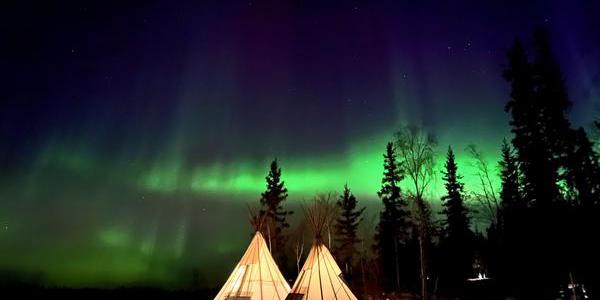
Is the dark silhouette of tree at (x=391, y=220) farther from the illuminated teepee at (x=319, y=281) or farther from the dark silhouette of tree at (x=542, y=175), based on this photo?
the illuminated teepee at (x=319, y=281)

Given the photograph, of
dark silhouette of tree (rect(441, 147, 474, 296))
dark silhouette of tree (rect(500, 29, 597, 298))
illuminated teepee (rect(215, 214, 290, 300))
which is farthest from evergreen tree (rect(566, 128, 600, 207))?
illuminated teepee (rect(215, 214, 290, 300))

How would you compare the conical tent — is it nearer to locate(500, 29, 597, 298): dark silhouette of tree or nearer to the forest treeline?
the forest treeline

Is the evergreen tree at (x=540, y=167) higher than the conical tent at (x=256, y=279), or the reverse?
the evergreen tree at (x=540, y=167)

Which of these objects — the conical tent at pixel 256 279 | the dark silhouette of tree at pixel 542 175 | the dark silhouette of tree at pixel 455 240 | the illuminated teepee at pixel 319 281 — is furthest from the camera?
the dark silhouette of tree at pixel 455 240

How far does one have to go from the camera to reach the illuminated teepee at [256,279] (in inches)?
612

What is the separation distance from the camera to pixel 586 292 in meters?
20.3

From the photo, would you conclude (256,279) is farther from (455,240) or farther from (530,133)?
(455,240)

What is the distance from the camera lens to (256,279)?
1588cm

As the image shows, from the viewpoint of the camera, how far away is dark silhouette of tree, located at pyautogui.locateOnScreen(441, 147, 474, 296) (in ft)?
110

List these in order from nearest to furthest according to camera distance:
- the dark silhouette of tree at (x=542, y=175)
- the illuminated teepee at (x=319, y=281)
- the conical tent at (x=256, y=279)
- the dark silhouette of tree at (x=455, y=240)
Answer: the illuminated teepee at (x=319, y=281), the conical tent at (x=256, y=279), the dark silhouette of tree at (x=542, y=175), the dark silhouette of tree at (x=455, y=240)

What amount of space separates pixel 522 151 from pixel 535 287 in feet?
22.2

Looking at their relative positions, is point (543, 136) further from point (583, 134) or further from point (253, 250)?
point (253, 250)

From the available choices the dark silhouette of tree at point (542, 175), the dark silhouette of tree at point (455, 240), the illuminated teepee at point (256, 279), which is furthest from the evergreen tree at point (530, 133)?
the illuminated teepee at point (256, 279)

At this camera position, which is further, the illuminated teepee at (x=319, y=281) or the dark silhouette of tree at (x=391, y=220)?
the dark silhouette of tree at (x=391, y=220)
